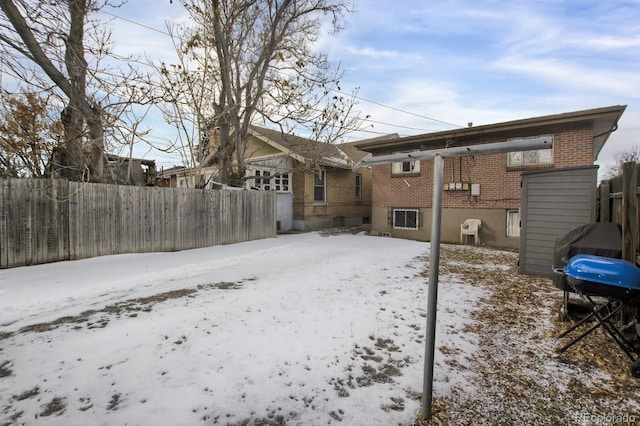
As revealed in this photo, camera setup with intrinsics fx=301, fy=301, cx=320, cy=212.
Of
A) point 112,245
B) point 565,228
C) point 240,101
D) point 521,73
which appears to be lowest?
point 112,245

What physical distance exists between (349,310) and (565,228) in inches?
197

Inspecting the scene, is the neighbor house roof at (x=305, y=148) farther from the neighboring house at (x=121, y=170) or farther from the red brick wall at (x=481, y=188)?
the neighboring house at (x=121, y=170)

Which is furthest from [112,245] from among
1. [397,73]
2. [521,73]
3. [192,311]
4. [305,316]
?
[521,73]

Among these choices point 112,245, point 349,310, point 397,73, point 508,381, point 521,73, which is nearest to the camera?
point 508,381

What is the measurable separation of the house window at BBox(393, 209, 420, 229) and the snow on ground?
22.0 ft

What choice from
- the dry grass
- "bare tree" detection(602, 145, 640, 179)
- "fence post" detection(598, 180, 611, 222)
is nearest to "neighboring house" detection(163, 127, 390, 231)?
"fence post" detection(598, 180, 611, 222)

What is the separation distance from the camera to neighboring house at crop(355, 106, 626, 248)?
9172mm

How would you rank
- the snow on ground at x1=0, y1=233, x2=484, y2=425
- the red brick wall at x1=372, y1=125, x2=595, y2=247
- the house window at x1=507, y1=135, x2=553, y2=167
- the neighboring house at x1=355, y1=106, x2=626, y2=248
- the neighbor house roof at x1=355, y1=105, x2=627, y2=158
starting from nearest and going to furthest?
1. the snow on ground at x1=0, y1=233, x2=484, y2=425
2. the neighbor house roof at x1=355, y1=105, x2=627, y2=158
3. the neighboring house at x1=355, y1=106, x2=626, y2=248
4. the red brick wall at x1=372, y1=125, x2=595, y2=247
5. the house window at x1=507, y1=135, x2=553, y2=167

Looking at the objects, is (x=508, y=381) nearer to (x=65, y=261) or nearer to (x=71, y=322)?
(x=71, y=322)

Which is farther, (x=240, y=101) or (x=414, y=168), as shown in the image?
(x=414, y=168)

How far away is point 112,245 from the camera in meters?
7.21

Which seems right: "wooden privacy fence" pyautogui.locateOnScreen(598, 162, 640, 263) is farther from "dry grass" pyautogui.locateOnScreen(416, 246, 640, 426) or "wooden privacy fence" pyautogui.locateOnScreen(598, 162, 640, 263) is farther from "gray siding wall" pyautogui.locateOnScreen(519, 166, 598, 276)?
"gray siding wall" pyautogui.locateOnScreen(519, 166, 598, 276)

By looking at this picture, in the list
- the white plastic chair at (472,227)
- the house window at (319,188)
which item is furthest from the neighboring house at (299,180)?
the white plastic chair at (472,227)

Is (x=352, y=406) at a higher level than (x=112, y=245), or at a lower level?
lower
